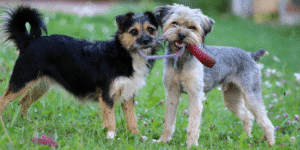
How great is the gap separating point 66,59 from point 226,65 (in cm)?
247

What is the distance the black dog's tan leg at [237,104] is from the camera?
5.38m

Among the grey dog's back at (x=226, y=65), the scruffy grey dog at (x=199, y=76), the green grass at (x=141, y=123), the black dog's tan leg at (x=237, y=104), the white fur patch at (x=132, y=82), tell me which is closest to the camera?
the green grass at (x=141, y=123)

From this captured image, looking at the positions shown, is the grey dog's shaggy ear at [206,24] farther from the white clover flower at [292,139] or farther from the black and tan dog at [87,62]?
the white clover flower at [292,139]

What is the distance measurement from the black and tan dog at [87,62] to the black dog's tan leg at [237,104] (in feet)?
5.62

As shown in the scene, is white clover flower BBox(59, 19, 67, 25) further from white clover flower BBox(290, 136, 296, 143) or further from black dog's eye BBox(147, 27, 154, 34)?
white clover flower BBox(290, 136, 296, 143)

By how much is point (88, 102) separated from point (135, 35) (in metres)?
1.33

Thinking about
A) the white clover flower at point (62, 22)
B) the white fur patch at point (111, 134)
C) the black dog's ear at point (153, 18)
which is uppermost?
the black dog's ear at point (153, 18)

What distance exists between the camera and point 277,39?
16672mm

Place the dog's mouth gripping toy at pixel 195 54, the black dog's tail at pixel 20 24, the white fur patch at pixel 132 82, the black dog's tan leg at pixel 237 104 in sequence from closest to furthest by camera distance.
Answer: the dog's mouth gripping toy at pixel 195 54 → the white fur patch at pixel 132 82 → the black dog's tail at pixel 20 24 → the black dog's tan leg at pixel 237 104

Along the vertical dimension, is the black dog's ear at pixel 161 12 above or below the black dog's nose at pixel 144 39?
above

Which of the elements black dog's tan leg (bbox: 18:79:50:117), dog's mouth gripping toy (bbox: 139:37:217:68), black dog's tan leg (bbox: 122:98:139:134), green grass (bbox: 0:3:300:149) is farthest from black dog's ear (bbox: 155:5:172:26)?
black dog's tan leg (bbox: 18:79:50:117)

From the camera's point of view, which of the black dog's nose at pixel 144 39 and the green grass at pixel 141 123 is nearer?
the green grass at pixel 141 123

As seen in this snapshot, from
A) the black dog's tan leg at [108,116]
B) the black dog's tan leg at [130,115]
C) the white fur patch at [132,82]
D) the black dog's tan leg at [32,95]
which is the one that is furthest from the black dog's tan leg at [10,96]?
the black dog's tan leg at [130,115]

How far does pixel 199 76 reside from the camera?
Result: 436 centimetres
